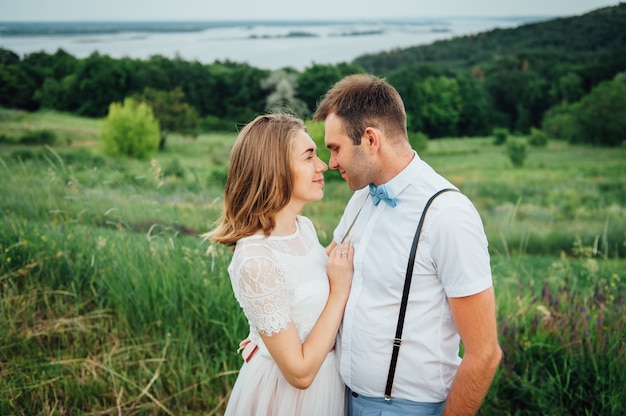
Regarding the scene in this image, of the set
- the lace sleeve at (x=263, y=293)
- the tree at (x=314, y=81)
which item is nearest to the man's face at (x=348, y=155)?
the lace sleeve at (x=263, y=293)

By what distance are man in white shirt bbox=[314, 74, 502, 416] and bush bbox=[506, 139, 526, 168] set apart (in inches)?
362

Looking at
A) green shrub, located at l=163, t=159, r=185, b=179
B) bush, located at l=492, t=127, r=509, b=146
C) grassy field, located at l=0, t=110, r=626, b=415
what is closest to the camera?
grassy field, located at l=0, t=110, r=626, b=415

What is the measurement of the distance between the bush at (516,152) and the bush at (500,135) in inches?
13.7

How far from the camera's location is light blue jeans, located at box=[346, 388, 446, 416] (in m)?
2.09

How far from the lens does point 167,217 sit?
16.1ft

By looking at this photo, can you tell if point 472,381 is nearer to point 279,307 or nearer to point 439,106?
point 279,307

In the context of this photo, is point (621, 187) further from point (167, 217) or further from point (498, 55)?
point (167, 217)

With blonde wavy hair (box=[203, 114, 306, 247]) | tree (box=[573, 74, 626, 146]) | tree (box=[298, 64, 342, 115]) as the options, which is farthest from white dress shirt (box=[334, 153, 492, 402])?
tree (box=[298, 64, 342, 115])

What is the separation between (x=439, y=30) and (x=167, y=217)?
31.9 feet

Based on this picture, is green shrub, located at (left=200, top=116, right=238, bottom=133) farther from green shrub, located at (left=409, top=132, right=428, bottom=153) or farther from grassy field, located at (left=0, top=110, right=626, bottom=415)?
grassy field, located at (left=0, top=110, right=626, bottom=415)

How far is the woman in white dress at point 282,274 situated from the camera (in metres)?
2.10

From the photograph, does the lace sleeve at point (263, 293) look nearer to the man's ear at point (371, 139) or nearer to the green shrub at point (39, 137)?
the man's ear at point (371, 139)

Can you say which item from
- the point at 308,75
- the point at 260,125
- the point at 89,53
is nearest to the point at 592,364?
the point at 260,125

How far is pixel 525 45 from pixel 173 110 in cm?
813
